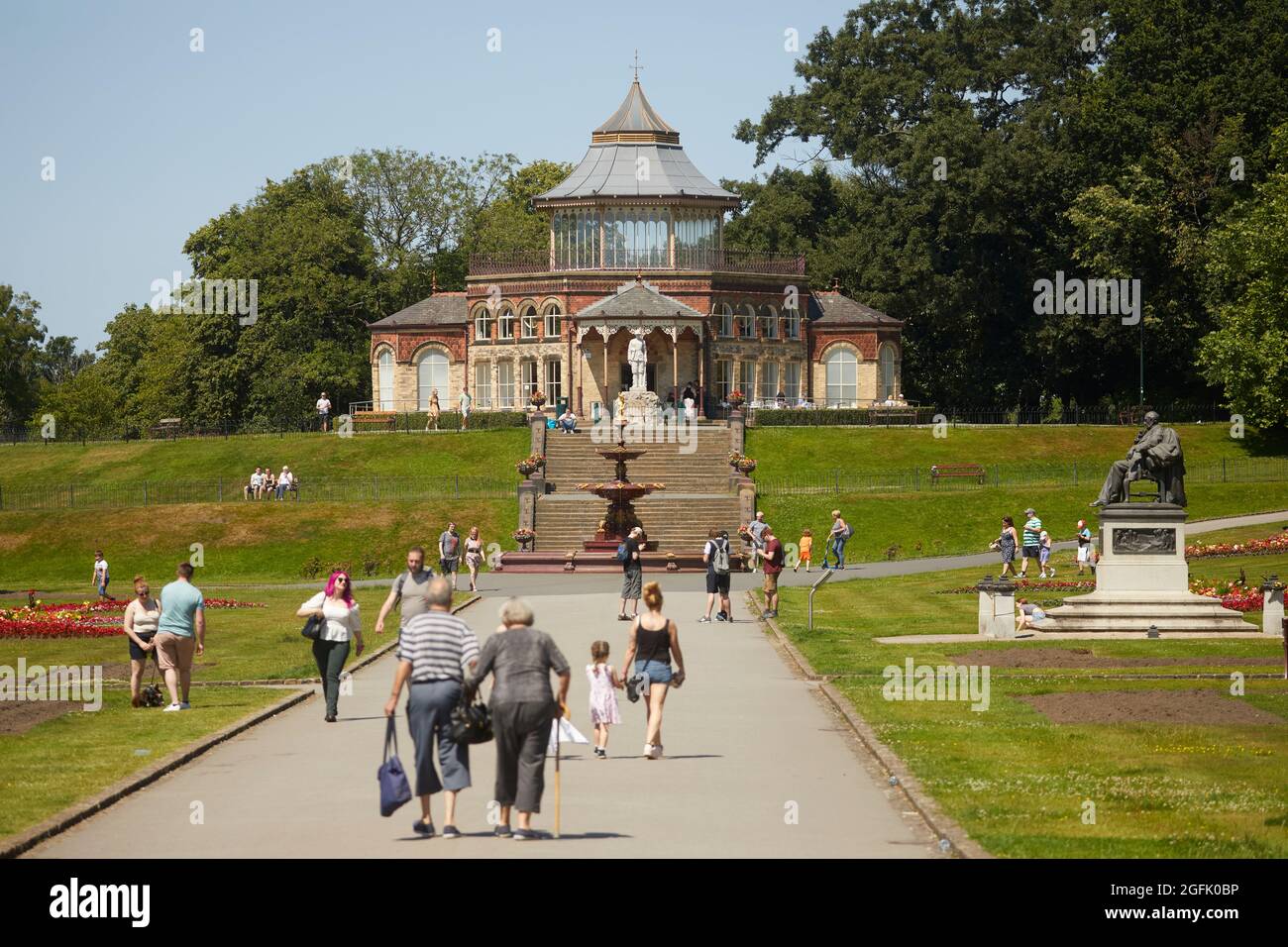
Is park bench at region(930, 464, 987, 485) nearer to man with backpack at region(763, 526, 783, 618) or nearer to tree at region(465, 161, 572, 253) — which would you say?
man with backpack at region(763, 526, 783, 618)

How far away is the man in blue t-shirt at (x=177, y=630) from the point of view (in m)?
25.7

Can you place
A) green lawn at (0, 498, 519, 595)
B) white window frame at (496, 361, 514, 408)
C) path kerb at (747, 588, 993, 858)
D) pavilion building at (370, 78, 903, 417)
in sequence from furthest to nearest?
white window frame at (496, 361, 514, 408) < pavilion building at (370, 78, 903, 417) < green lawn at (0, 498, 519, 595) < path kerb at (747, 588, 993, 858)

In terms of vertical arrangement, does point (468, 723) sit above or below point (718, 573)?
above

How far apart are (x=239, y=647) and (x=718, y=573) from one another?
899cm

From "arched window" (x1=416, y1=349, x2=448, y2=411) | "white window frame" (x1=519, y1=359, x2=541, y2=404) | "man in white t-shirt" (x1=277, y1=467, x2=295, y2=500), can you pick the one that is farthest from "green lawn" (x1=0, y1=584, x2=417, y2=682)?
"arched window" (x1=416, y1=349, x2=448, y2=411)

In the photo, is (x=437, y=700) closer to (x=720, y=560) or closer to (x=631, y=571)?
(x=720, y=560)

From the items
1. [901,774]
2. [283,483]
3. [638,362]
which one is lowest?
[901,774]

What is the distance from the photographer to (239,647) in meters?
34.9

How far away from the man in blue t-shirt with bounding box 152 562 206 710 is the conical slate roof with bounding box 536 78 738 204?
57.8 m

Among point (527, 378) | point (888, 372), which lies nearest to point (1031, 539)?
point (888, 372)

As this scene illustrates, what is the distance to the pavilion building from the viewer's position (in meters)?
81.2

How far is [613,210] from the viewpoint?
272 feet
